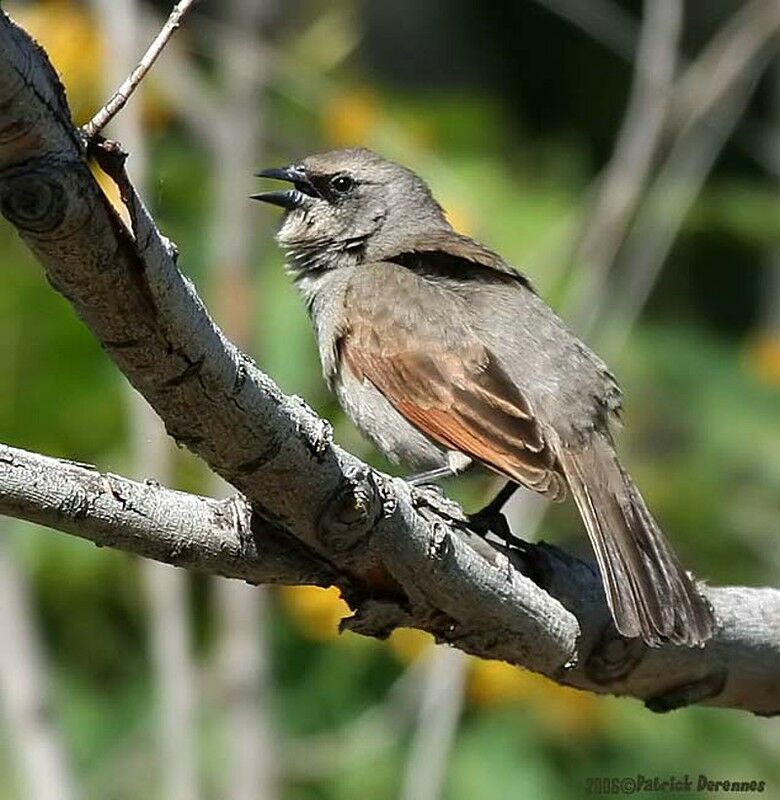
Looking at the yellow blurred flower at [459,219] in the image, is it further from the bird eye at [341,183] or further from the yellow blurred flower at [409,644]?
the yellow blurred flower at [409,644]

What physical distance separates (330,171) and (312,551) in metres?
2.86

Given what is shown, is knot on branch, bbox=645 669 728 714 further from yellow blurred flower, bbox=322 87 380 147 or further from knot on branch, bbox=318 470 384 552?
yellow blurred flower, bbox=322 87 380 147

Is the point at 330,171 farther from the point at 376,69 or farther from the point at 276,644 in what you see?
the point at 376,69

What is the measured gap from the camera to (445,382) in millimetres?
4648

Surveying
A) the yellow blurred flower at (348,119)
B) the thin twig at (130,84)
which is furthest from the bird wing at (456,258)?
the thin twig at (130,84)

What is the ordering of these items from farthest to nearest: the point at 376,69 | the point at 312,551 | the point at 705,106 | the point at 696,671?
the point at 376,69, the point at 705,106, the point at 696,671, the point at 312,551

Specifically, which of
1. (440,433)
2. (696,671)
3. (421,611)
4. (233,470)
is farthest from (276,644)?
(233,470)

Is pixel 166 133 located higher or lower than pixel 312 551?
higher

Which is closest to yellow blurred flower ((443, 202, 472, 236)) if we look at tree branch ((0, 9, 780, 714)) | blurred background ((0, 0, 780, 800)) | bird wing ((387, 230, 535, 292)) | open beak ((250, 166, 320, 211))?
blurred background ((0, 0, 780, 800))

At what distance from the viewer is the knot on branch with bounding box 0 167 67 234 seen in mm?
2016

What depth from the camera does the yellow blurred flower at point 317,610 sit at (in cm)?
506

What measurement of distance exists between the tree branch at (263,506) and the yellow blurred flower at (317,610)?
1269 mm

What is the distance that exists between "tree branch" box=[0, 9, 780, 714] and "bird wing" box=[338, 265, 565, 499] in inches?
19.3

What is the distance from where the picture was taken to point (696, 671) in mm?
3799
